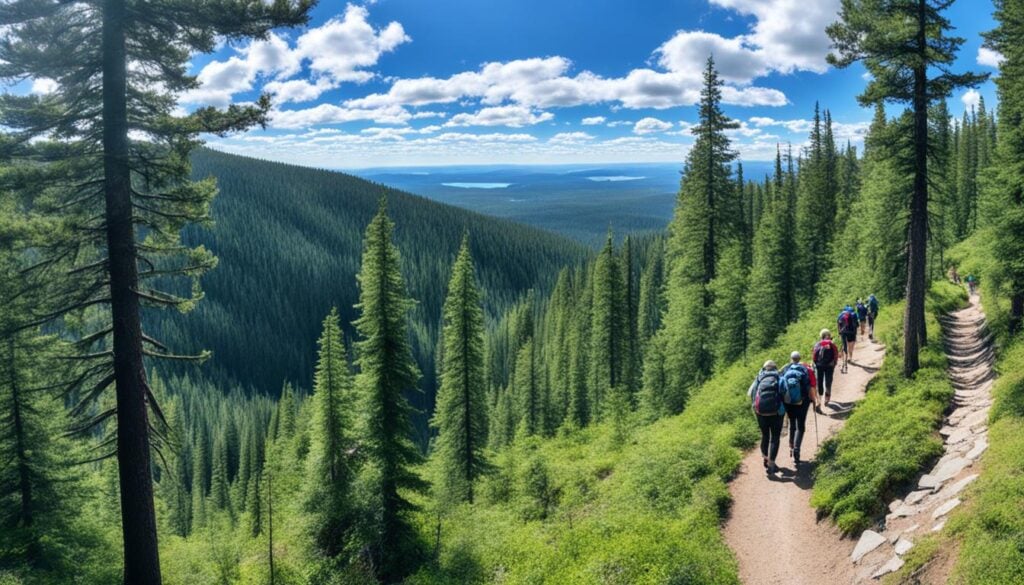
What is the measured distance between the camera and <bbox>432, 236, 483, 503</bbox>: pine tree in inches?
1125

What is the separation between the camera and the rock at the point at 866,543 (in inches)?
366

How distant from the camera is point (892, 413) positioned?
43.7ft

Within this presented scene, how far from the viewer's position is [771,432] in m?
12.6

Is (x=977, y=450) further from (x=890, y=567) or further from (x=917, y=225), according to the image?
(x=917, y=225)

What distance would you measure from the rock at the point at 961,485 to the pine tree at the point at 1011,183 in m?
11.9

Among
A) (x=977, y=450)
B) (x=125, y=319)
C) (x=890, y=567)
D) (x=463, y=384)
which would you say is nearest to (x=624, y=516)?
(x=890, y=567)

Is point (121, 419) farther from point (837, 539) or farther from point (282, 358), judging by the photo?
point (282, 358)

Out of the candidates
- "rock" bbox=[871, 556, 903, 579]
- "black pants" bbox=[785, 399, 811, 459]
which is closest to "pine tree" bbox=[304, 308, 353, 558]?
"black pants" bbox=[785, 399, 811, 459]

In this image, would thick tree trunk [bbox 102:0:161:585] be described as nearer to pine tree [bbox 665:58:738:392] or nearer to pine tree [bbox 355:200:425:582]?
pine tree [bbox 355:200:425:582]

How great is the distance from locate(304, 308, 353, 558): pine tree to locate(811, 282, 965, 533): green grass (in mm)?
17897

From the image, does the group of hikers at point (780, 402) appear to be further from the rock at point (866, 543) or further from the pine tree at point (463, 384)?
the pine tree at point (463, 384)

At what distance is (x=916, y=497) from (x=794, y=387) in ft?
9.35

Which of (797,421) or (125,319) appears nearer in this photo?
(125,319)

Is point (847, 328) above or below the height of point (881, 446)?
above
